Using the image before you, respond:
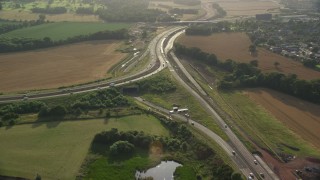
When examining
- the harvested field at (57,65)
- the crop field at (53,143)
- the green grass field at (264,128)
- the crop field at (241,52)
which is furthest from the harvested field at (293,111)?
the harvested field at (57,65)

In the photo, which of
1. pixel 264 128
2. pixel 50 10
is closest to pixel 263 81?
pixel 264 128

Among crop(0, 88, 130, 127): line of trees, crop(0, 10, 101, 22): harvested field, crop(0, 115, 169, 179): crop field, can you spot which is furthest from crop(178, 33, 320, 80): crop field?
crop(0, 10, 101, 22): harvested field

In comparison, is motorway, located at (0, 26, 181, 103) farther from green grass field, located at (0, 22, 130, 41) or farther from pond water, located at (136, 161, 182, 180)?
green grass field, located at (0, 22, 130, 41)

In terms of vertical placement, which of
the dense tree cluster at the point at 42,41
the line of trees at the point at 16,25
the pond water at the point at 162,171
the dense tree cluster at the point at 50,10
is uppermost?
the dense tree cluster at the point at 50,10

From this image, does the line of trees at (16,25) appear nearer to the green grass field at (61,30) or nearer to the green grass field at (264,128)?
the green grass field at (61,30)

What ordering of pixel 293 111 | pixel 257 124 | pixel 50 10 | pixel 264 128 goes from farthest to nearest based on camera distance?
1. pixel 50 10
2. pixel 293 111
3. pixel 257 124
4. pixel 264 128

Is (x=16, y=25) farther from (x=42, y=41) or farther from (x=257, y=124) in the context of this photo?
(x=257, y=124)

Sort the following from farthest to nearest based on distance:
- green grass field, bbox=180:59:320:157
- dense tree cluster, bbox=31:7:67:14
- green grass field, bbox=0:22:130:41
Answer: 1. dense tree cluster, bbox=31:7:67:14
2. green grass field, bbox=0:22:130:41
3. green grass field, bbox=180:59:320:157
